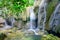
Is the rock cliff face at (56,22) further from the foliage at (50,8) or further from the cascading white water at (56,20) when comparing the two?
the foliage at (50,8)

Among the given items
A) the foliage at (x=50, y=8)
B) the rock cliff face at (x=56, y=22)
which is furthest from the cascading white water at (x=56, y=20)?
the foliage at (x=50, y=8)

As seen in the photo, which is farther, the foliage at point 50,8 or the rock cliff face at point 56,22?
the foliage at point 50,8

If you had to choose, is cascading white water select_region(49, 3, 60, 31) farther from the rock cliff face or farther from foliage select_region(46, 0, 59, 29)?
foliage select_region(46, 0, 59, 29)

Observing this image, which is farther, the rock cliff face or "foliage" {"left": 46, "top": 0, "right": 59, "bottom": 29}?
"foliage" {"left": 46, "top": 0, "right": 59, "bottom": 29}

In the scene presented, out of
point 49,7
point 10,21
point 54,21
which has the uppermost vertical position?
point 49,7

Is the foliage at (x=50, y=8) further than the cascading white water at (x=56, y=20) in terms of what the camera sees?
Yes

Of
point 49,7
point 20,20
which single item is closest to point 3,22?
point 20,20

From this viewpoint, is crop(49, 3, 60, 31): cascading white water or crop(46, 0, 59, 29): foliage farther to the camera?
crop(46, 0, 59, 29): foliage

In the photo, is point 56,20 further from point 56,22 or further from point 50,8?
point 50,8

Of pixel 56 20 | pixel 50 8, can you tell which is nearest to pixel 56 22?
pixel 56 20

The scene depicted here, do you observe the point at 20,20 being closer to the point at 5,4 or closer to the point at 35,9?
the point at 35,9

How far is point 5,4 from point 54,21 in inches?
218

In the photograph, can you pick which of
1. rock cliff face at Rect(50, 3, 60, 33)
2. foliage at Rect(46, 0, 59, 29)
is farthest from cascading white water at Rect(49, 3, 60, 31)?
foliage at Rect(46, 0, 59, 29)

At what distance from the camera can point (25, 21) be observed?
57.6 ft
